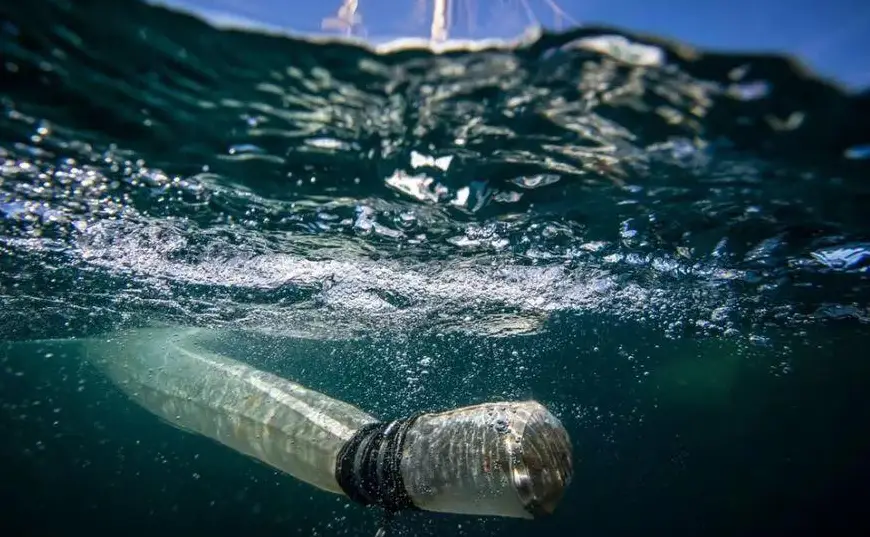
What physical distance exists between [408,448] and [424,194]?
154 inches

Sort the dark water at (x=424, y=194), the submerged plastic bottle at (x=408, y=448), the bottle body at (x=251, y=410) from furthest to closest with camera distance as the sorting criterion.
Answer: the bottle body at (x=251, y=410) → the dark water at (x=424, y=194) → the submerged plastic bottle at (x=408, y=448)

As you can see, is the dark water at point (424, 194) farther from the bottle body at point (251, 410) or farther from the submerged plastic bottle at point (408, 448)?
the submerged plastic bottle at point (408, 448)

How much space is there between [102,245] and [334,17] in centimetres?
854

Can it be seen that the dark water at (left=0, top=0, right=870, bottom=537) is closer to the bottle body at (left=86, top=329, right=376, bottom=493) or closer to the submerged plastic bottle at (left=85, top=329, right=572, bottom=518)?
the bottle body at (left=86, top=329, right=376, bottom=493)

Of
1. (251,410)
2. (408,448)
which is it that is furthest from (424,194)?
(251,410)

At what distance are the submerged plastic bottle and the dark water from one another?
3327 mm

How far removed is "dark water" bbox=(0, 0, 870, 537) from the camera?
4527 millimetres

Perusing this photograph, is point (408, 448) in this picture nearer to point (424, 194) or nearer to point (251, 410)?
point (251, 410)

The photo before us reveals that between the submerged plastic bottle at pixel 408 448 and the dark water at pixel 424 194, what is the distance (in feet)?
10.9

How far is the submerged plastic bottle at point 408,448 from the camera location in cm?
411

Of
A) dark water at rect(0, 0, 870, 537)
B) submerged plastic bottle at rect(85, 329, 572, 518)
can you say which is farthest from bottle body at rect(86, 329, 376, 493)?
dark water at rect(0, 0, 870, 537)

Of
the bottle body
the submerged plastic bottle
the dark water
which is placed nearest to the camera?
the submerged plastic bottle

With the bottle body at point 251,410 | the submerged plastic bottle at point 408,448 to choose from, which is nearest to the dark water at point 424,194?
the bottle body at point 251,410

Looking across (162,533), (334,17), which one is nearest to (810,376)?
(334,17)
